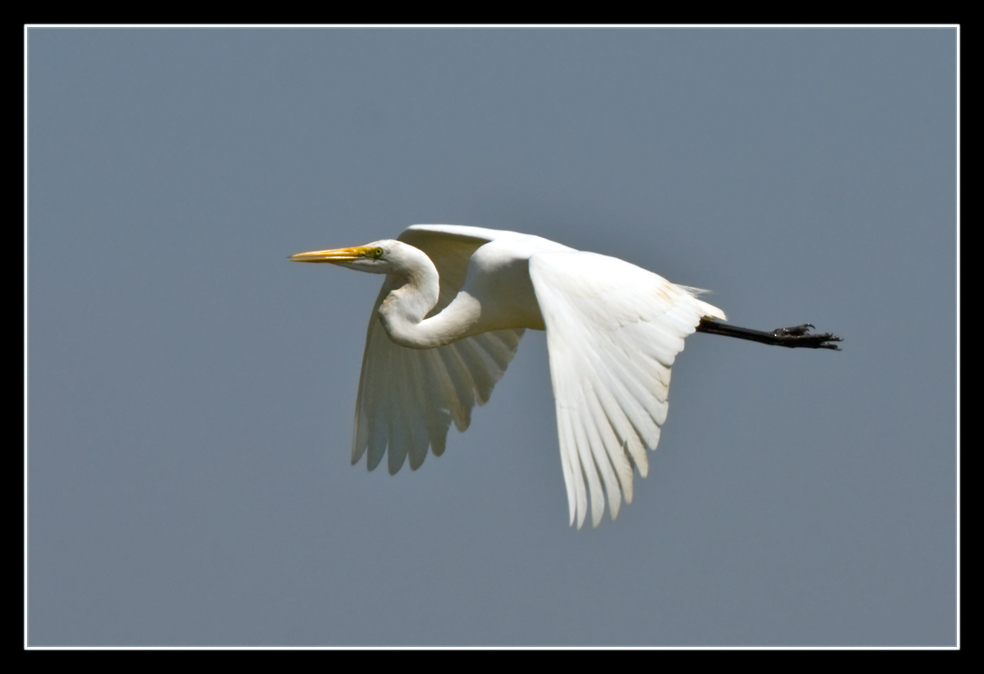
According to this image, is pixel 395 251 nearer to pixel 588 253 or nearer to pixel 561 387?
pixel 588 253

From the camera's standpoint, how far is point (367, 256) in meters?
7.91

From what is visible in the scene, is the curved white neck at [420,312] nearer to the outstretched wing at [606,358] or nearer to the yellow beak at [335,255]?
the yellow beak at [335,255]

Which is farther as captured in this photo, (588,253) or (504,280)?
(504,280)

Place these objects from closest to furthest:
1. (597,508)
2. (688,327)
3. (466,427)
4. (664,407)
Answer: (597,508) → (664,407) → (688,327) → (466,427)

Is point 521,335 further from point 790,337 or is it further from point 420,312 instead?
point 790,337

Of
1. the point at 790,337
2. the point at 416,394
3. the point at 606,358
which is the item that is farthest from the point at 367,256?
the point at 790,337

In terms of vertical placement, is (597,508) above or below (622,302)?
below

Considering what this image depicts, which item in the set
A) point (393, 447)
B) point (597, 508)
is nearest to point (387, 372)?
point (393, 447)

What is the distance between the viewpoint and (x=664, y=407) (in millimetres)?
5992

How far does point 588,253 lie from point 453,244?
165 centimetres

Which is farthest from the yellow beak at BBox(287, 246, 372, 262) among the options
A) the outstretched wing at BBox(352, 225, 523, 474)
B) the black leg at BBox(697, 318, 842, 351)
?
the black leg at BBox(697, 318, 842, 351)

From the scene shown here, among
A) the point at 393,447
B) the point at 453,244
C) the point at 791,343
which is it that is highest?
the point at 453,244

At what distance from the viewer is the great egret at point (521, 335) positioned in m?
5.84

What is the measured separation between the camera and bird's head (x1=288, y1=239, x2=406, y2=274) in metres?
7.87
